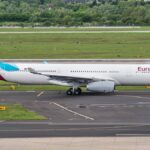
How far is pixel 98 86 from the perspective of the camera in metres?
58.3

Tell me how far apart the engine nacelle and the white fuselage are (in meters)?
0.77

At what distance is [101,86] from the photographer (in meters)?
58.4

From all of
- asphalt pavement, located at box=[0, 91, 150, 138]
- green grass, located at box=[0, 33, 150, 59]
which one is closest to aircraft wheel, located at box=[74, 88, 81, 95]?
asphalt pavement, located at box=[0, 91, 150, 138]

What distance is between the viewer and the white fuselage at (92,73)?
194ft

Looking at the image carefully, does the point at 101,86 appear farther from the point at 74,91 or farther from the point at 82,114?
the point at 82,114

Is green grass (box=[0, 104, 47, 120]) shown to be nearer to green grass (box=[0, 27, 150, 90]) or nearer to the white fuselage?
the white fuselage

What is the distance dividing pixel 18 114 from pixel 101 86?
40.0ft

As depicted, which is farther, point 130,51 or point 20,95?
point 130,51

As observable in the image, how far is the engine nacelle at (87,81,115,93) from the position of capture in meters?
58.3

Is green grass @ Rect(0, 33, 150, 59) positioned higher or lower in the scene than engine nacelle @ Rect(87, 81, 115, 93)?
lower
